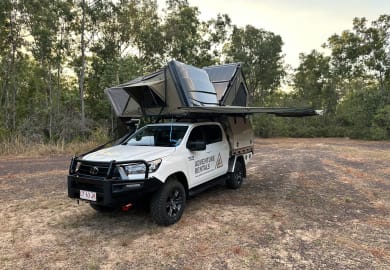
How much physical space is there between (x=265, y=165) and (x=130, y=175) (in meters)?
7.23

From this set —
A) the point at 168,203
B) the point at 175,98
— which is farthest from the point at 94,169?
the point at 175,98

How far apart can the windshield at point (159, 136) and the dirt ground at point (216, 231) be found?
1.24 m

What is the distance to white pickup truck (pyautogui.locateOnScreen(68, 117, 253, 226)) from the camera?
13.1ft

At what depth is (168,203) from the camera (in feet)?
14.5

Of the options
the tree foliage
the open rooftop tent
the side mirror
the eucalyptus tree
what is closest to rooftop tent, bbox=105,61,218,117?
the open rooftop tent

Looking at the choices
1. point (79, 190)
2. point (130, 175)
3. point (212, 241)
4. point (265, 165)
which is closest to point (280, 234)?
A: point (212, 241)

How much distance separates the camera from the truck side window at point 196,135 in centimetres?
526

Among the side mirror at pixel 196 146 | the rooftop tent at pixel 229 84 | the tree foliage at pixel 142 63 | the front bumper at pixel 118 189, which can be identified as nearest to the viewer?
the front bumper at pixel 118 189

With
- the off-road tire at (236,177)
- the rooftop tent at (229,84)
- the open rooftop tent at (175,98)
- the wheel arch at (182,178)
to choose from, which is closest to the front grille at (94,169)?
the wheel arch at (182,178)

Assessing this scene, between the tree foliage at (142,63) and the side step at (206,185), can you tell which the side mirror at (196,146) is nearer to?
the side step at (206,185)

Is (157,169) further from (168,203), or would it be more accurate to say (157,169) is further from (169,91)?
(169,91)

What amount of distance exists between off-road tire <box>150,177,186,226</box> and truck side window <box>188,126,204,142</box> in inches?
38.2

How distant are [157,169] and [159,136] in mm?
1252

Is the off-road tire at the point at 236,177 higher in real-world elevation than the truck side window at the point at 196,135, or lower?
lower
